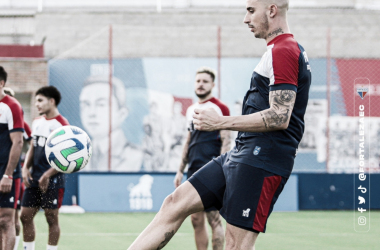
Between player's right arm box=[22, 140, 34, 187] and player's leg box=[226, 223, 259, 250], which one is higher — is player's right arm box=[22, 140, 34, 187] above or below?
above

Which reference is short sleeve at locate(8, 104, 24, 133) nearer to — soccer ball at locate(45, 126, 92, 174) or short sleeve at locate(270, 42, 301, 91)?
soccer ball at locate(45, 126, 92, 174)

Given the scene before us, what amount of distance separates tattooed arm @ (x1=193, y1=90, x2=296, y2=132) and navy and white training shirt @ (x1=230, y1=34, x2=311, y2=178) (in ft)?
0.20

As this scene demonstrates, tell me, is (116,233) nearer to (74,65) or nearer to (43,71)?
(43,71)

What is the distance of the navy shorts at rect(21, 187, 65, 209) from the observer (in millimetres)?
6227

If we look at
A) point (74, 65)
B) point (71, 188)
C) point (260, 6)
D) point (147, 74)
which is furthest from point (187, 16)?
point (260, 6)

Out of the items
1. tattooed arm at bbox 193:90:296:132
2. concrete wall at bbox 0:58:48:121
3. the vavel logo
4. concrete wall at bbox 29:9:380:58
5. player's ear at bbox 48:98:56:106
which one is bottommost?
the vavel logo

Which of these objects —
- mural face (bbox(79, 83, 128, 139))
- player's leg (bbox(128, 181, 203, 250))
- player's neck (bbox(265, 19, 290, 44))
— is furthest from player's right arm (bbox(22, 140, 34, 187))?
mural face (bbox(79, 83, 128, 139))

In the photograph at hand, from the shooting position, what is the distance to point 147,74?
63.9ft

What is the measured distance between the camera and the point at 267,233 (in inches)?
347

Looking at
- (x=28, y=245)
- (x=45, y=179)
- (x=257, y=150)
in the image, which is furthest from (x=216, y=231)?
(x=257, y=150)

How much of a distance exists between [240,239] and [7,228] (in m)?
2.98

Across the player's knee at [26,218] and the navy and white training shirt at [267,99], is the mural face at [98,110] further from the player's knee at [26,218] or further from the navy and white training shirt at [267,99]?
the navy and white training shirt at [267,99]

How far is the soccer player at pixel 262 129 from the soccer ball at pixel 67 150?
143cm

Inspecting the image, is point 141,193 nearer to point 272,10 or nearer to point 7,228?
point 7,228
